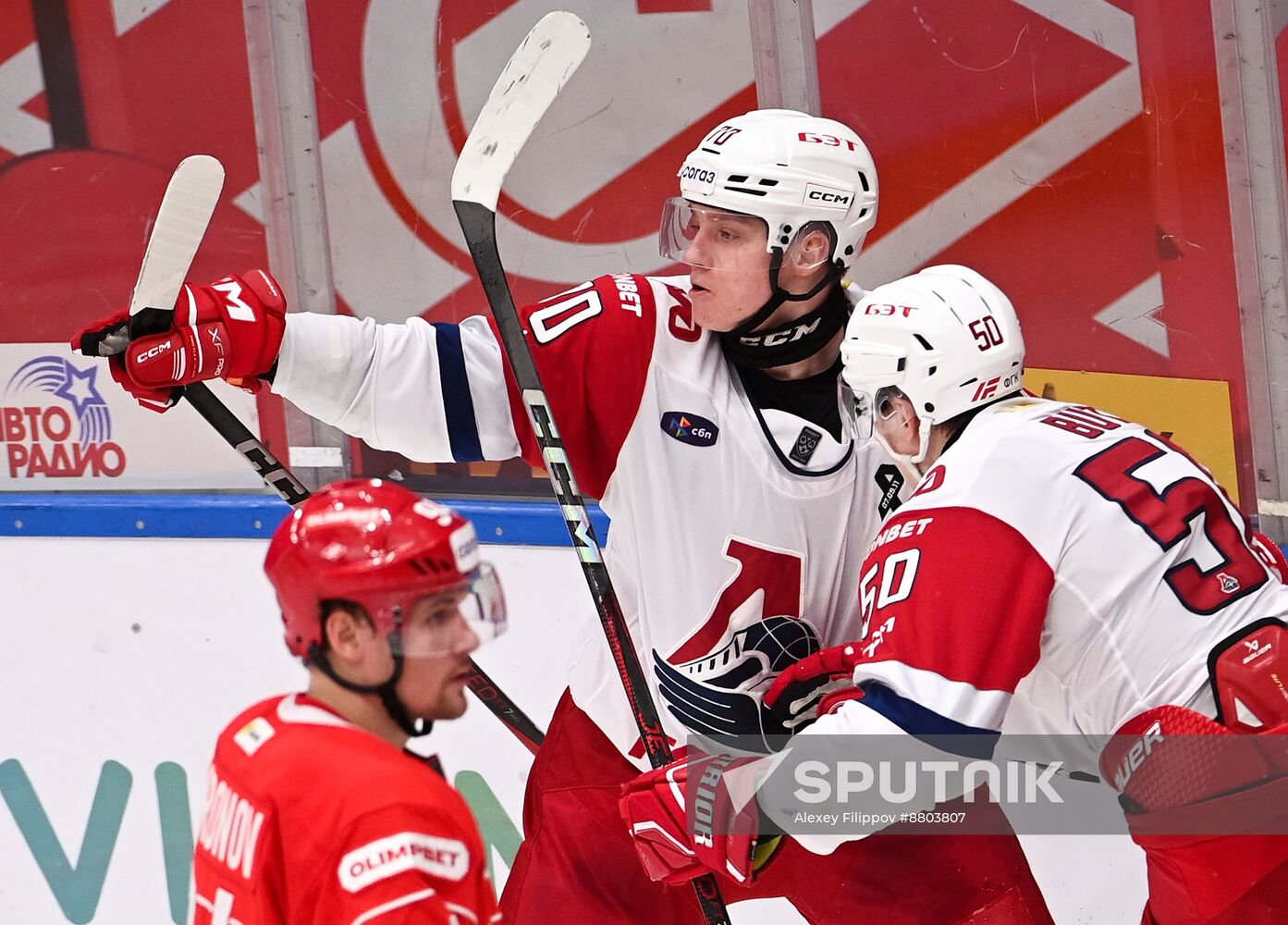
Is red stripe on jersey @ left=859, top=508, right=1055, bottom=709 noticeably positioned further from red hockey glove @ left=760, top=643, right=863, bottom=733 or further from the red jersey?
the red jersey

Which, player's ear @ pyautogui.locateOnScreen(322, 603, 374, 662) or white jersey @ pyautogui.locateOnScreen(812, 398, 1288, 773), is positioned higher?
player's ear @ pyautogui.locateOnScreen(322, 603, 374, 662)

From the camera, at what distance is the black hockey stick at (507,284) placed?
233 cm

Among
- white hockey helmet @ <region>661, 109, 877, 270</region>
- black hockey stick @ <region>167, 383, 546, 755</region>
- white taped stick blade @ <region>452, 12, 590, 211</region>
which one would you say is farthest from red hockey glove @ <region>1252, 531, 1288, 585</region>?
white taped stick blade @ <region>452, 12, 590, 211</region>

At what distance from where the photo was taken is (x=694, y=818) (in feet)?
7.00

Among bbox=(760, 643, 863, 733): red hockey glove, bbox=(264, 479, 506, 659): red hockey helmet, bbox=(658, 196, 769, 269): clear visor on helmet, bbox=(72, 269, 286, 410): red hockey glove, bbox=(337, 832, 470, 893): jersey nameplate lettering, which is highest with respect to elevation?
bbox=(658, 196, 769, 269): clear visor on helmet

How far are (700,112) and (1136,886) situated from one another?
1809 mm

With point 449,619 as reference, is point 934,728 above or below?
below

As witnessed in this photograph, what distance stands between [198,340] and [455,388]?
384mm

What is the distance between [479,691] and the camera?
253cm

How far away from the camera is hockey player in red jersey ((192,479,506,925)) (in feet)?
4.56

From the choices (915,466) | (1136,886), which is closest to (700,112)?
(915,466)

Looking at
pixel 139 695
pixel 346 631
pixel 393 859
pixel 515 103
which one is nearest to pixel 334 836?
pixel 393 859

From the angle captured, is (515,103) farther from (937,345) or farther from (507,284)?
(937,345)

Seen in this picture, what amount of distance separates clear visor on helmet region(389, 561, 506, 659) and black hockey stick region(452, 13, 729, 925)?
0.74 m
